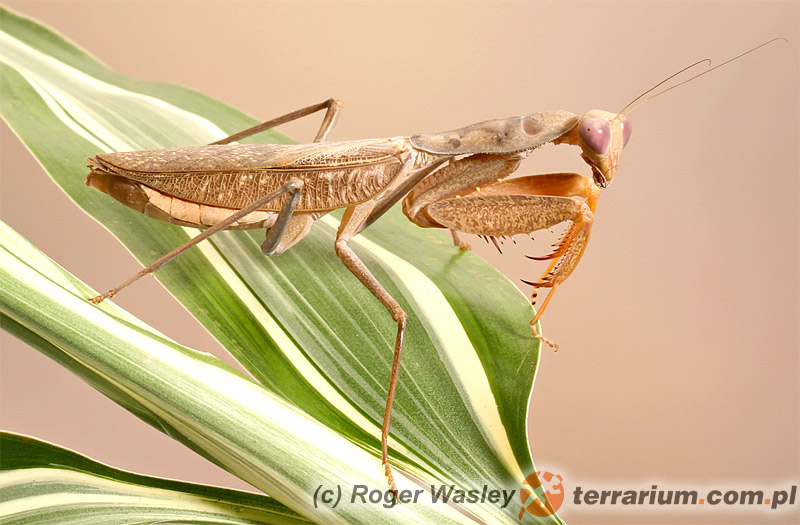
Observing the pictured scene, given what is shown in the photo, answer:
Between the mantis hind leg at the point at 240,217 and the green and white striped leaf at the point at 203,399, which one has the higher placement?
the mantis hind leg at the point at 240,217

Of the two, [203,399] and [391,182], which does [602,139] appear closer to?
[391,182]

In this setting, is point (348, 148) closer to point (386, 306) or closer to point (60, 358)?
point (386, 306)

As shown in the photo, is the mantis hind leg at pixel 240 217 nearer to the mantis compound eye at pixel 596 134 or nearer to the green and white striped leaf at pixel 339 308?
the green and white striped leaf at pixel 339 308

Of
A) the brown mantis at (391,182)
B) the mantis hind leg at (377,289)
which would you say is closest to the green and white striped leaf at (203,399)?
the mantis hind leg at (377,289)

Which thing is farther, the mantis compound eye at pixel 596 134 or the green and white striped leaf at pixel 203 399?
the mantis compound eye at pixel 596 134

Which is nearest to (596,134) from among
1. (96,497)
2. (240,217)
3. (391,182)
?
(391,182)

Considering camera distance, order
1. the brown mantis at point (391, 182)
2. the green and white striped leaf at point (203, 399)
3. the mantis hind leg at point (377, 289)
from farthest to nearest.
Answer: the brown mantis at point (391, 182), the mantis hind leg at point (377, 289), the green and white striped leaf at point (203, 399)

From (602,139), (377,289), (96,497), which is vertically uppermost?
(602,139)
